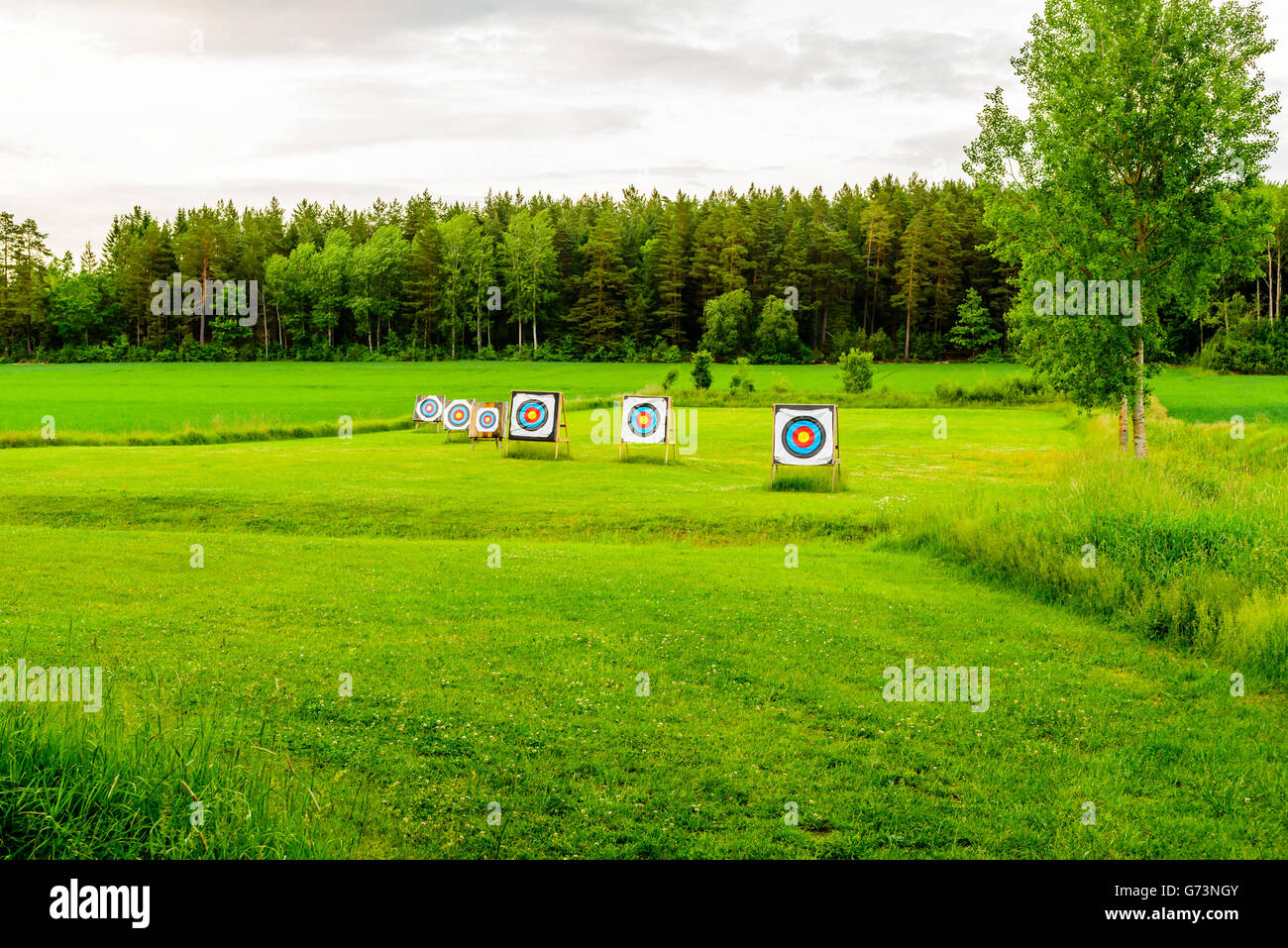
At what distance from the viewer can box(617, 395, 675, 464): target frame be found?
25.5 metres

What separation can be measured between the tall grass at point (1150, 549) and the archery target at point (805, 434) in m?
5.08

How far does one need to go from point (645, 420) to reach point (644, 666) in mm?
17807

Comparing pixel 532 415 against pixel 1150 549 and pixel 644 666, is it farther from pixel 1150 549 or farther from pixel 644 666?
pixel 644 666

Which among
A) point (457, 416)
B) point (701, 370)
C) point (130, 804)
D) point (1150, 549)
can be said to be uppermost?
point (701, 370)

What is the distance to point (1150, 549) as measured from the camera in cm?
1110

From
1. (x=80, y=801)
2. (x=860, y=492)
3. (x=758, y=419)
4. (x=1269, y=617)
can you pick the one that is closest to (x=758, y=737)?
(x=80, y=801)

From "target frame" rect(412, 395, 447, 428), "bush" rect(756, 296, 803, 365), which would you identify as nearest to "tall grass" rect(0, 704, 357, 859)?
"target frame" rect(412, 395, 447, 428)

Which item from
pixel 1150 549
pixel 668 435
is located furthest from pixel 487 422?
pixel 1150 549

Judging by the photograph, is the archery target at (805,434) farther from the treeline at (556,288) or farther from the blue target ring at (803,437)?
the treeline at (556,288)

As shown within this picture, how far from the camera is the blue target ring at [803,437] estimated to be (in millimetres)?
20977
